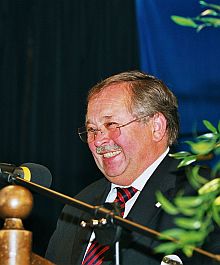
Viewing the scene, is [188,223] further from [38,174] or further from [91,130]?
[91,130]

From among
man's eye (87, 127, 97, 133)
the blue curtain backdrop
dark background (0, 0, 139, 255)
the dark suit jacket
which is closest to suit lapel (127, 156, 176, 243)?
the dark suit jacket

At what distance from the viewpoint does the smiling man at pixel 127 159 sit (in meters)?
2.43

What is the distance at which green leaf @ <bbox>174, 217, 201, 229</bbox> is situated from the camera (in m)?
0.78

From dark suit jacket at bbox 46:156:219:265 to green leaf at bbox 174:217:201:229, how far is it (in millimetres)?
1329

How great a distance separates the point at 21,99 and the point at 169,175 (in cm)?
153

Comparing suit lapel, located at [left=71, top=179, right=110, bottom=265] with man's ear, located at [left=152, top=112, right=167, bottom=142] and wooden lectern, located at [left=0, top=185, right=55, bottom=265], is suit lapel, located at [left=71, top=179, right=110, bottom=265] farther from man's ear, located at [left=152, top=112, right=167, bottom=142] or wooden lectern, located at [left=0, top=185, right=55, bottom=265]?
wooden lectern, located at [left=0, top=185, right=55, bottom=265]

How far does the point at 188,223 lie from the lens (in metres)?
0.80

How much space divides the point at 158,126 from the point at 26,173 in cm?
108

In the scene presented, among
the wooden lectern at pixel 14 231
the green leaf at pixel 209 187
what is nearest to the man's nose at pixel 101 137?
the wooden lectern at pixel 14 231

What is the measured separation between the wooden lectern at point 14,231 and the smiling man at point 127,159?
101 centimetres

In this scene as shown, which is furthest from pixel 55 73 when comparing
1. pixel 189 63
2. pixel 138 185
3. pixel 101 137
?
pixel 138 185

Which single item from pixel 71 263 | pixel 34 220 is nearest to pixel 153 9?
pixel 34 220

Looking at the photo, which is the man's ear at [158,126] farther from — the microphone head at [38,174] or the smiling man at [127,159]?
the microphone head at [38,174]

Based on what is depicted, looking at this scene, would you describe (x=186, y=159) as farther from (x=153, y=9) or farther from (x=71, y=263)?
(x=153, y=9)
